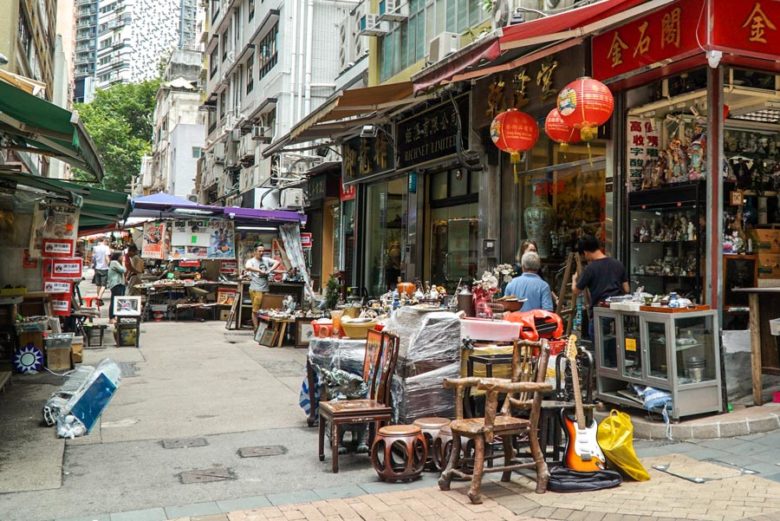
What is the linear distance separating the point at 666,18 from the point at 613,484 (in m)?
5.28

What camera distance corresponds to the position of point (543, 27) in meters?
7.73

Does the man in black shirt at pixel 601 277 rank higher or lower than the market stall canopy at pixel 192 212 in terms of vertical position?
lower

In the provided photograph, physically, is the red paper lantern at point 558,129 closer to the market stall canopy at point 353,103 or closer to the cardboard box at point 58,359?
the market stall canopy at point 353,103

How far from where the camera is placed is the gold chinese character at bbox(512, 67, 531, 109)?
10648 millimetres

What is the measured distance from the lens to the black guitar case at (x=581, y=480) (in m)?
5.14

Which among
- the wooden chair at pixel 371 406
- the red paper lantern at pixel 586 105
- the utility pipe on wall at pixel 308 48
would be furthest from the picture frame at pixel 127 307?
the utility pipe on wall at pixel 308 48

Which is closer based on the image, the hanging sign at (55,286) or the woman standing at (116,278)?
the hanging sign at (55,286)

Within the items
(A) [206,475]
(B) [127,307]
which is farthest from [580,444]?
(B) [127,307]

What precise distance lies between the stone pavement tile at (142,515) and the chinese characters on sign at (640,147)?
22.3 feet

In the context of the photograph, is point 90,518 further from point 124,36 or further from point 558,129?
point 124,36

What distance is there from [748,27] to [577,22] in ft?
5.94

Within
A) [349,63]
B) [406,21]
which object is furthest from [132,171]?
[406,21]

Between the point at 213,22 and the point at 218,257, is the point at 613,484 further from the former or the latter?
the point at 213,22

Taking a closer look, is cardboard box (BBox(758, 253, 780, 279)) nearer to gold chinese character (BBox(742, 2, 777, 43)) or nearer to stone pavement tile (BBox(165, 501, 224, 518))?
gold chinese character (BBox(742, 2, 777, 43))
